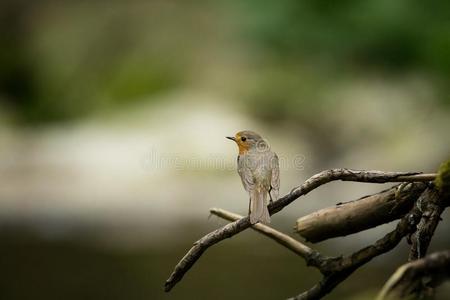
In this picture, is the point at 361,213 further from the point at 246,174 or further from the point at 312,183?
the point at 246,174

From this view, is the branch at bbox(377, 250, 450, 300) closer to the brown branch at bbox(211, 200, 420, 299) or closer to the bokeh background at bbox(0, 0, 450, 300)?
the brown branch at bbox(211, 200, 420, 299)

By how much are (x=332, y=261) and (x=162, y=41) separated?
11536 mm

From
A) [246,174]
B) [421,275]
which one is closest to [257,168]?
[246,174]

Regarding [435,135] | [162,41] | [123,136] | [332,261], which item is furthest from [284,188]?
[332,261]

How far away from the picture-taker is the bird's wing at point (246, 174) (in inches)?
88.4

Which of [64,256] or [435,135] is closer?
[64,256]

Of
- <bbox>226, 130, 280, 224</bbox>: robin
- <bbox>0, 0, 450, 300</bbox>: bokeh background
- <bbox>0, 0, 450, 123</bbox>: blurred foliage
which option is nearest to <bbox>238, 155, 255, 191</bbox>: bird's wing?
<bbox>226, 130, 280, 224</bbox>: robin

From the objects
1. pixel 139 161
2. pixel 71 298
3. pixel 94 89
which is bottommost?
pixel 71 298

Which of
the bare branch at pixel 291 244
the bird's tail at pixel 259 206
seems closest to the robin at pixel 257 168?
the bird's tail at pixel 259 206

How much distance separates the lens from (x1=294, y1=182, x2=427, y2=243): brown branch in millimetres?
1698

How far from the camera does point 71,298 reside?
5.96 m

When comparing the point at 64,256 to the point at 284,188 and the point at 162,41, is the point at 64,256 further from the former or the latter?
the point at 162,41

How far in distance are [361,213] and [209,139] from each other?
23.4 ft

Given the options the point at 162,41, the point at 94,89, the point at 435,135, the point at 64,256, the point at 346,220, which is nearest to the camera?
the point at 346,220
